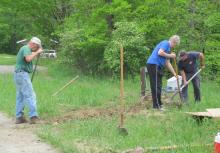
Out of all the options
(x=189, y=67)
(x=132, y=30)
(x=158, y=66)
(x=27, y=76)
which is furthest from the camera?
(x=132, y=30)

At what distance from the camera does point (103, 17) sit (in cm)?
2338

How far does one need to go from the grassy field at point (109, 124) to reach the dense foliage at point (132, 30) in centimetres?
707

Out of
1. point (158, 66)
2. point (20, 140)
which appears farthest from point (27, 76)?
point (158, 66)

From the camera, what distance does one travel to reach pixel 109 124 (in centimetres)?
945

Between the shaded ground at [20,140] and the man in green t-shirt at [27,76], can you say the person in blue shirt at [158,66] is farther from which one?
the shaded ground at [20,140]

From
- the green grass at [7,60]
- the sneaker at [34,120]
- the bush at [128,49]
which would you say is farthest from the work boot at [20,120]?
the green grass at [7,60]

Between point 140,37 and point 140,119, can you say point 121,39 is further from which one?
point 140,119

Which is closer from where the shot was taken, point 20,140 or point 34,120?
point 20,140

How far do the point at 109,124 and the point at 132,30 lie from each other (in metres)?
12.4

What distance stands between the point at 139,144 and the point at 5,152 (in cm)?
199

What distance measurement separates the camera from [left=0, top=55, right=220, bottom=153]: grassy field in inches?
305

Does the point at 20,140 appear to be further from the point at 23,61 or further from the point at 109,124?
the point at 23,61

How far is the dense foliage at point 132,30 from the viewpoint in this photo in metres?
21.4

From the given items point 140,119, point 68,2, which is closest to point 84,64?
point 68,2
